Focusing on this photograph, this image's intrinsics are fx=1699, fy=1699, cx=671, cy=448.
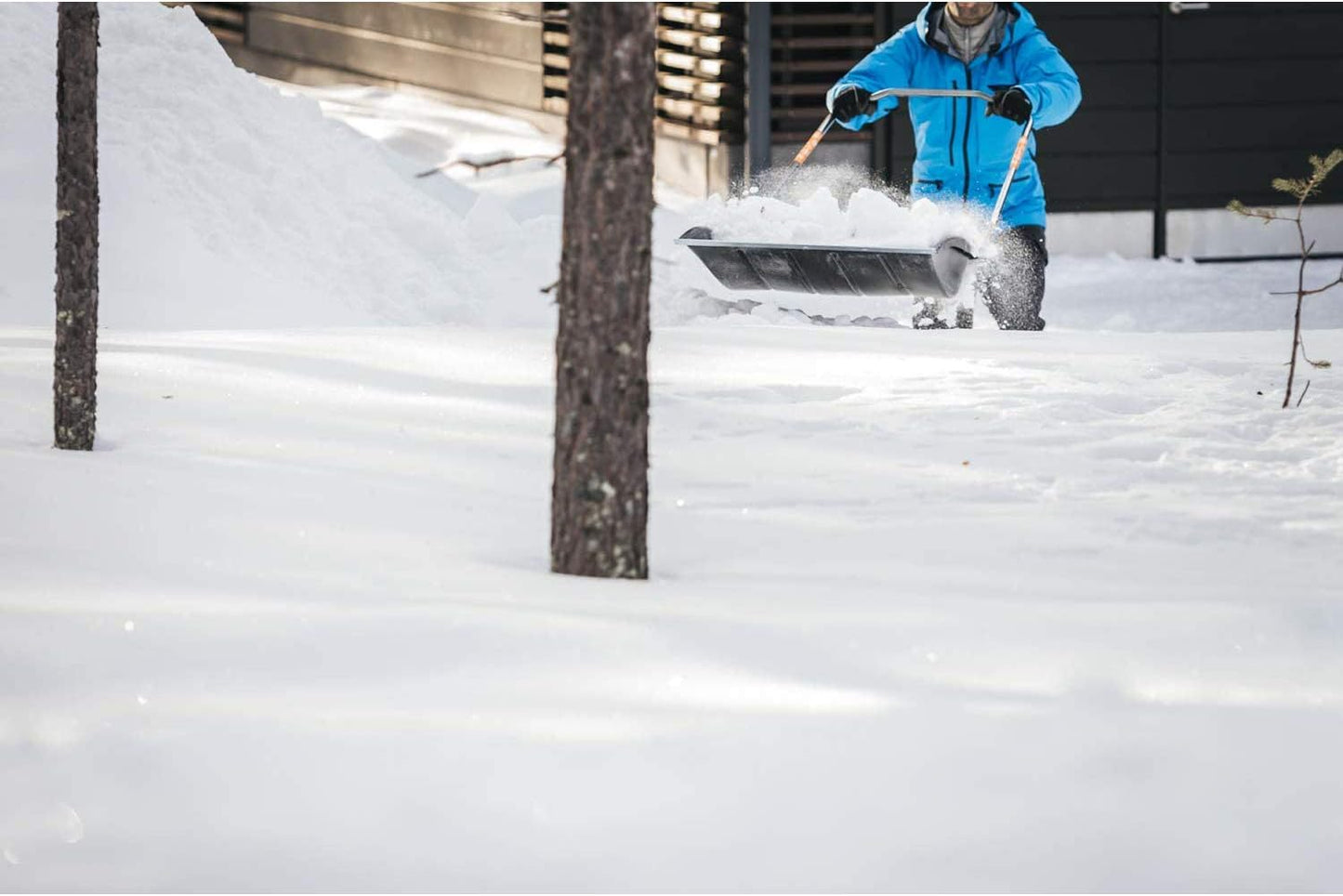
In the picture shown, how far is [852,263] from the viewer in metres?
6.68

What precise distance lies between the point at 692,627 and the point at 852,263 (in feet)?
11.9

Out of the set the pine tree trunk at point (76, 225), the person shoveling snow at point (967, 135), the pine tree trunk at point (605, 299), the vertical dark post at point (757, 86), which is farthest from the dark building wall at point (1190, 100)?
the pine tree trunk at point (605, 299)

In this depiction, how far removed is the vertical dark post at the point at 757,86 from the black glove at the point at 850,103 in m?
4.27

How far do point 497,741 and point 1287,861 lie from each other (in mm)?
1295

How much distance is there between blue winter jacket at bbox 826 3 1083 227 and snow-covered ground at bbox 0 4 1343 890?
44.1 inches

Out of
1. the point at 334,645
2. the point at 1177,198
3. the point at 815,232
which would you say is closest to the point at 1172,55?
the point at 1177,198

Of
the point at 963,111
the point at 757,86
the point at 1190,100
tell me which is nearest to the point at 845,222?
the point at 963,111

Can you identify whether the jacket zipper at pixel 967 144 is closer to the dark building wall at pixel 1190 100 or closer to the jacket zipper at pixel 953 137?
the jacket zipper at pixel 953 137

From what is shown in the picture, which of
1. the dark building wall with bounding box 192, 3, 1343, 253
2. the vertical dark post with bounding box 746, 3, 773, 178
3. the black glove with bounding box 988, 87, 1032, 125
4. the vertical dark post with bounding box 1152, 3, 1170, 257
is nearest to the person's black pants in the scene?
the black glove with bounding box 988, 87, 1032, 125

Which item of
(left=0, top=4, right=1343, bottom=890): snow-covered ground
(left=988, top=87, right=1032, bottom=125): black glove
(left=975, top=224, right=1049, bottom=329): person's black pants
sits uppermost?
(left=988, top=87, right=1032, bottom=125): black glove

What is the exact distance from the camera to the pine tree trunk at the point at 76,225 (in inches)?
188

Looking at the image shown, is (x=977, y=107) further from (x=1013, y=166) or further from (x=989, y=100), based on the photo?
(x=1013, y=166)

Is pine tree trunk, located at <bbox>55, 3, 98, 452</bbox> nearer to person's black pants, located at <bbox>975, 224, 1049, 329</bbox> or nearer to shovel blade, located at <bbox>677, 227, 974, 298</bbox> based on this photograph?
shovel blade, located at <bbox>677, 227, 974, 298</bbox>

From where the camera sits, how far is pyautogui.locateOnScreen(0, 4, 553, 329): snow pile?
8.15 m
